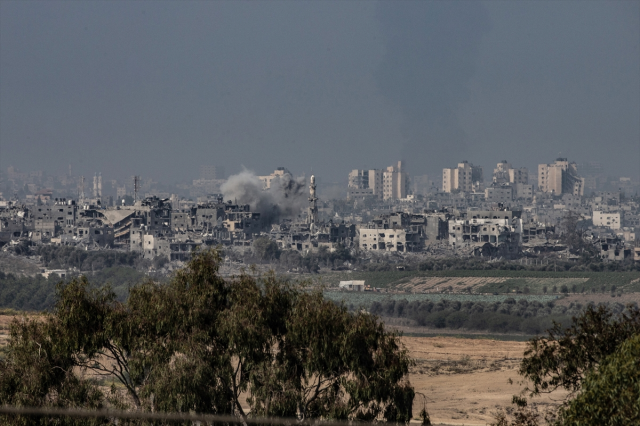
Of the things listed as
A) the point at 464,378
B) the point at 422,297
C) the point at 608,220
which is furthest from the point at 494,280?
the point at 608,220

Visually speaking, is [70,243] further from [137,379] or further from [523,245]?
[137,379]

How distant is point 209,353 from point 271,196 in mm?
142381

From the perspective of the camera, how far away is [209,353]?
1606 cm

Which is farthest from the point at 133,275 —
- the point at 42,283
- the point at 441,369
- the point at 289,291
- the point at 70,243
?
the point at 289,291

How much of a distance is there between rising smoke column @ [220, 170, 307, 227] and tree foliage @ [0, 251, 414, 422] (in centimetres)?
12727

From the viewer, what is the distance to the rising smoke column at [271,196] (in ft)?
495

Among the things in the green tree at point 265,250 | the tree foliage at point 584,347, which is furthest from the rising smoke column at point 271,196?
the tree foliage at point 584,347

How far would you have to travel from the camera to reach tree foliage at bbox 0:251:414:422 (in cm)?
1560

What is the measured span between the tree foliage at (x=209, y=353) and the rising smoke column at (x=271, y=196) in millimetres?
127269

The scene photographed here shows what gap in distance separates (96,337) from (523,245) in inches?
4424

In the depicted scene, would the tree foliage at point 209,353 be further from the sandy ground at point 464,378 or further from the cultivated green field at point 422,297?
the cultivated green field at point 422,297

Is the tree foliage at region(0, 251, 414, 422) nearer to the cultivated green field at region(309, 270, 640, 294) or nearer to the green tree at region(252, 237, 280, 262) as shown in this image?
the cultivated green field at region(309, 270, 640, 294)

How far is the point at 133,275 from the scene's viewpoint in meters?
94.9

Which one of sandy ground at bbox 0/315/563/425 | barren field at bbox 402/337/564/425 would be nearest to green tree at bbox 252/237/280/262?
sandy ground at bbox 0/315/563/425
